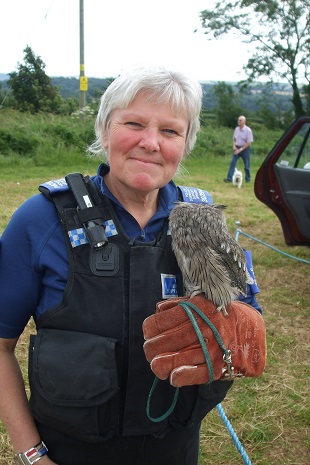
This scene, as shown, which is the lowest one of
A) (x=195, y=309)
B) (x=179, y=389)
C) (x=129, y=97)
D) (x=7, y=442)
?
(x=7, y=442)

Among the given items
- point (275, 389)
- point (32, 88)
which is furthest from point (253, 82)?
point (275, 389)

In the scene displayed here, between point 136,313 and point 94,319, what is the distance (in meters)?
0.16

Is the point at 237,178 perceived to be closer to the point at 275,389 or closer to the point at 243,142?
the point at 243,142

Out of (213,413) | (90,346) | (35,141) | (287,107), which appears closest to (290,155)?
(213,413)

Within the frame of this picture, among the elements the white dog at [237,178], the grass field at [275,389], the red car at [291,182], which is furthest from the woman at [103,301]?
the white dog at [237,178]

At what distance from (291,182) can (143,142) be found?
5043mm

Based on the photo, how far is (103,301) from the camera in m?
→ 1.65

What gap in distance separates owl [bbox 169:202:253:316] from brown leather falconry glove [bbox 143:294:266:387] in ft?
0.19

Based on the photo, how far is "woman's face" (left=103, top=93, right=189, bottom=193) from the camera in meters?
1.72

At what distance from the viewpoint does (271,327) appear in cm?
498

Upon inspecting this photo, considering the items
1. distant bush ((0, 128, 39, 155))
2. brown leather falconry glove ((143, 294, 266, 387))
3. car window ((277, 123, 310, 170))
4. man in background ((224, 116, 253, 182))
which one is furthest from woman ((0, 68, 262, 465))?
distant bush ((0, 128, 39, 155))

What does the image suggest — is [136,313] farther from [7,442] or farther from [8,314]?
[7,442]

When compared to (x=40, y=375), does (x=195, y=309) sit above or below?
above

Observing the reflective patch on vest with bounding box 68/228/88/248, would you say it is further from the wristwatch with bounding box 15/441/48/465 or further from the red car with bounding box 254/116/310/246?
the red car with bounding box 254/116/310/246
